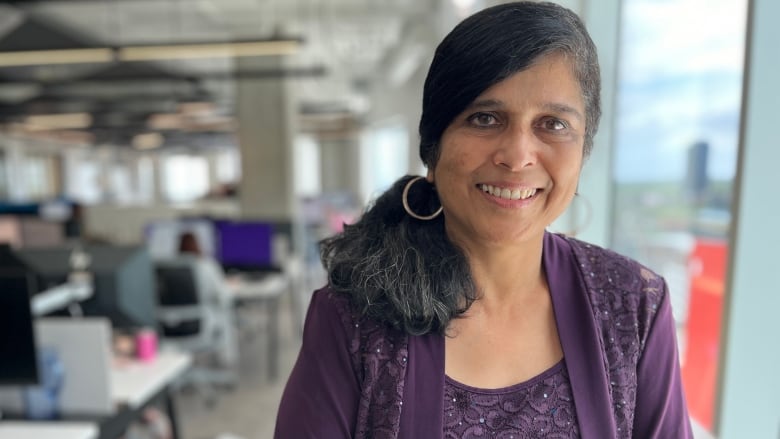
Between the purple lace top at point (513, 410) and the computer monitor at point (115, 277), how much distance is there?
2.00 meters

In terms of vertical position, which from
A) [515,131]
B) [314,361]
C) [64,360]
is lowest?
[64,360]

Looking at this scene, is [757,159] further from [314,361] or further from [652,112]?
[652,112]

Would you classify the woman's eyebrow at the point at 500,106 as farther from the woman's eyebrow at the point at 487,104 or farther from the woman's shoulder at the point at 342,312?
the woman's shoulder at the point at 342,312

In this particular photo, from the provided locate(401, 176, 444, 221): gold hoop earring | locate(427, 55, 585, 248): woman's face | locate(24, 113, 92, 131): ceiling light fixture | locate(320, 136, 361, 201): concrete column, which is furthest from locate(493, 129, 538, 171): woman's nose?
locate(320, 136, 361, 201): concrete column

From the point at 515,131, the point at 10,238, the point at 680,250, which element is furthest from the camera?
the point at 10,238

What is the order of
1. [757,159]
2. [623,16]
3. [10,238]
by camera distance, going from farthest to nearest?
[10,238] → [623,16] → [757,159]

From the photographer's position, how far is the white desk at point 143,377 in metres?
2.22

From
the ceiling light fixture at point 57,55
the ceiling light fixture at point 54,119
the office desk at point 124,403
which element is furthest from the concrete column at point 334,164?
the office desk at point 124,403

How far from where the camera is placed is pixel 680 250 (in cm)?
276

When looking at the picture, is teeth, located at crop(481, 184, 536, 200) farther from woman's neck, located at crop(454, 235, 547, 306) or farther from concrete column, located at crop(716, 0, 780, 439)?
concrete column, located at crop(716, 0, 780, 439)

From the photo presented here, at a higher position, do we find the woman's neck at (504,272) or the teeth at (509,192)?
the teeth at (509,192)

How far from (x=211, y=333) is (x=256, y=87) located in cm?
353

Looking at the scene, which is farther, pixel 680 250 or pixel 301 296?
pixel 301 296

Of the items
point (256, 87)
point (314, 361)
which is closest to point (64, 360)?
point (314, 361)
